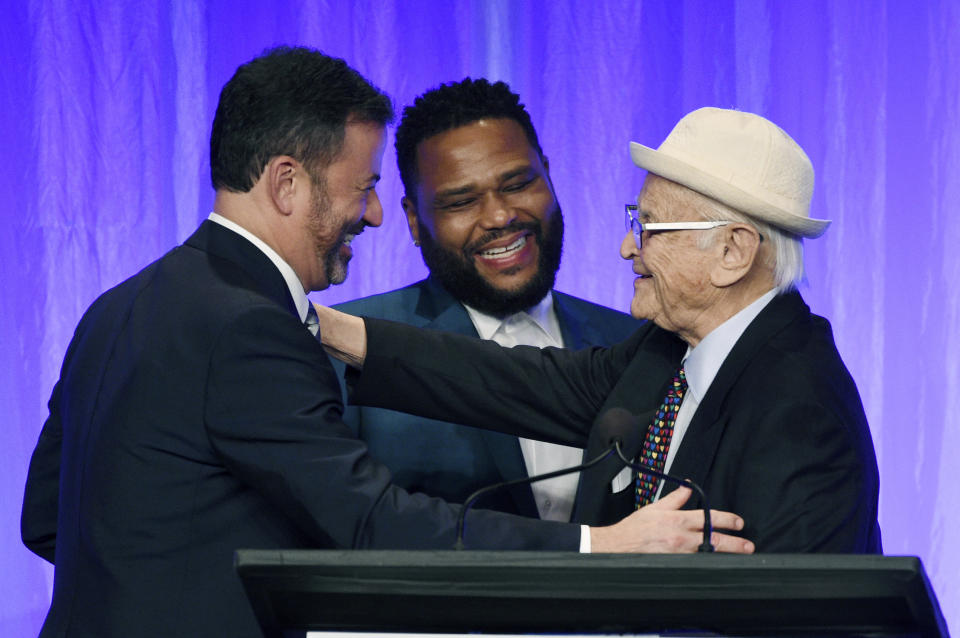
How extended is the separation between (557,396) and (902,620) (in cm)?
119

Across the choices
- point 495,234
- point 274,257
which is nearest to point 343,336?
point 274,257

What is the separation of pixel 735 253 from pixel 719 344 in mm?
158

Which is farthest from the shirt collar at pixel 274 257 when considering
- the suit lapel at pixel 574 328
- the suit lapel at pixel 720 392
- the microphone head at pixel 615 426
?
the suit lapel at pixel 574 328

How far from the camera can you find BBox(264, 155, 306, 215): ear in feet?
6.38

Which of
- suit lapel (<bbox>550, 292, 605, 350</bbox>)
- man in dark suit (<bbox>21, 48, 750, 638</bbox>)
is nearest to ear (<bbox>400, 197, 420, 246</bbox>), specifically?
suit lapel (<bbox>550, 292, 605, 350</bbox>)

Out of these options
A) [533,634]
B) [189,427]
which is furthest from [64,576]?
[533,634]

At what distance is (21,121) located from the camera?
10.2ft

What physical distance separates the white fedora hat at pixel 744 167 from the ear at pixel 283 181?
60 cm

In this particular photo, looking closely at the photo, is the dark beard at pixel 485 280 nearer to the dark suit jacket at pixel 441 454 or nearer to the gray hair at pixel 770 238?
the dark suit jacket at pixel 441 454

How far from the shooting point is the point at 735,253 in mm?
2041

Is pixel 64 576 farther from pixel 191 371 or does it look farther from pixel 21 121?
pixel 21 121

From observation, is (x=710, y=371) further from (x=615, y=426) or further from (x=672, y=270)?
(x=615, y=426)

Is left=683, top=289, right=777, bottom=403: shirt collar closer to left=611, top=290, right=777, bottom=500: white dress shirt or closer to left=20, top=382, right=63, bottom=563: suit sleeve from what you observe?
left=611, top=290, right=777, bottom=500: white dress shirt

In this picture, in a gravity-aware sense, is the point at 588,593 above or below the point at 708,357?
below
